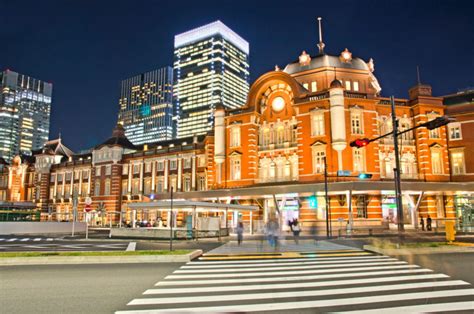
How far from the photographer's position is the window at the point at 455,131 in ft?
127

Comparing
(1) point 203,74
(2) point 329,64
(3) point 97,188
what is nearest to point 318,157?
(2) point 329,64

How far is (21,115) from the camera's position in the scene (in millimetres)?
184875

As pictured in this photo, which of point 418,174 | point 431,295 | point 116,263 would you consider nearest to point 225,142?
point 418,174

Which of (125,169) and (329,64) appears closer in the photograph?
(329,64)

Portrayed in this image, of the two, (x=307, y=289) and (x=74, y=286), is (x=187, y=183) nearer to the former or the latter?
(x=74, y=286)

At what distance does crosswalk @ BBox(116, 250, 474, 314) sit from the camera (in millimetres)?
7637

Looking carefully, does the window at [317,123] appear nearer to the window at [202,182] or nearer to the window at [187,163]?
the window at [202,182]

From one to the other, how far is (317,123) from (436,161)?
12408 millimetres

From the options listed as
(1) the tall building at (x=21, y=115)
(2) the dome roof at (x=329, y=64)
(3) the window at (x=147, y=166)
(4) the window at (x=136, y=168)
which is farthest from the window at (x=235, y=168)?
(1) the tall building at (x=21, y=115)

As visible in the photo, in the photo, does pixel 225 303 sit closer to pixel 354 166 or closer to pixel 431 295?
pixel 431 295

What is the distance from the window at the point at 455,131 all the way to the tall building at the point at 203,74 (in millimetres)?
128330

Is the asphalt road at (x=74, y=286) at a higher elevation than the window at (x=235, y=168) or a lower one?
lower

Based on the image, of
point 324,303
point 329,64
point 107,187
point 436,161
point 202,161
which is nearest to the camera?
point 324,303

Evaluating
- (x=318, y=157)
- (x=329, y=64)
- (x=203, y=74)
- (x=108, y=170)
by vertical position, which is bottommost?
(x=318, y=157)
